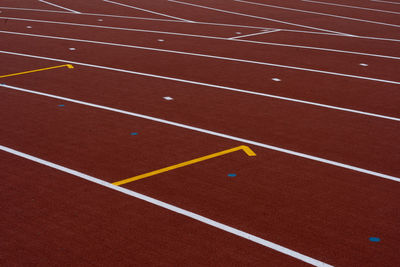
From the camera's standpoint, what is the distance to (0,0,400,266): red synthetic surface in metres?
4.45

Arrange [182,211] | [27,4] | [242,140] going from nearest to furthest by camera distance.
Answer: [182,211] < [242,140] < [27,4]

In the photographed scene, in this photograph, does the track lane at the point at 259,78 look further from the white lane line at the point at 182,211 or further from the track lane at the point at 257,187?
the white lane line at the point at 182,211

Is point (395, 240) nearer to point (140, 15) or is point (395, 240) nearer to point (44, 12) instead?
point (140, 15)

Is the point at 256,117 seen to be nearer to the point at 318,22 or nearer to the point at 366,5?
the point at 318,22

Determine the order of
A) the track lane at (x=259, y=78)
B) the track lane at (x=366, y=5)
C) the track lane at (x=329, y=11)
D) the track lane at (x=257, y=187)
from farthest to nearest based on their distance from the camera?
the track lane at (x=366, y=5) < the track lane at (x=329, y=11) < the track lane at (x=259, y=78) < the track lane at (x=257, y=187)

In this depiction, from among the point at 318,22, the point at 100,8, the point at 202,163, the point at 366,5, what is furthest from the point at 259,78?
the point at 100,8

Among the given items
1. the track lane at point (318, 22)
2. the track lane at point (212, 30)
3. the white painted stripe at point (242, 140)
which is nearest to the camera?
the white painted stripe at point (242, 140)

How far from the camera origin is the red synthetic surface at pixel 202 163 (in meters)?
4.45

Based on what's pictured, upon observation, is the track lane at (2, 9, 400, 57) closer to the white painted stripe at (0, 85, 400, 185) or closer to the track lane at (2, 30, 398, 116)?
the track lane at (2, 30, 398, 116)

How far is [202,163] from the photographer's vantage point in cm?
602

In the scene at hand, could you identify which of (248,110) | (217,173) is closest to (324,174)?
(217,173)

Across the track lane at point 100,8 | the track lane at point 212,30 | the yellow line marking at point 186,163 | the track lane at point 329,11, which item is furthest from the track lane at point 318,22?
the yellow line marking at point 186,163

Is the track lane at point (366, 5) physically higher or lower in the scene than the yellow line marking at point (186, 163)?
higher

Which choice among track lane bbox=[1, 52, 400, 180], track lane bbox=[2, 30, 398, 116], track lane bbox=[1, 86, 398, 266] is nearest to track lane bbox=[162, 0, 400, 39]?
track lane bbox=[2, 30, 398, 116]
